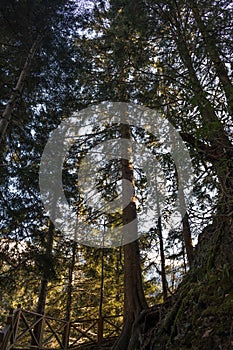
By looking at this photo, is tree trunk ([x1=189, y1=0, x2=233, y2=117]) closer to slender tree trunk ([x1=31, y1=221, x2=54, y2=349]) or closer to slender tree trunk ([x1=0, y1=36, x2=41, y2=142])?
slender tree trunk ([x1=0, y1=36, x2=41, y2=142])

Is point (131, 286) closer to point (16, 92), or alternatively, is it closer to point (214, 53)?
point (214, 53)

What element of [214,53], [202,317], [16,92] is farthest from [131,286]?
[16,92]

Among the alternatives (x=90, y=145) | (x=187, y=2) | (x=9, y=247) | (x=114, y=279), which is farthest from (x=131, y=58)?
(x=114, y=279)

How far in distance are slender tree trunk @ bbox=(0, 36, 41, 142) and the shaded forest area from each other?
0.03 metres

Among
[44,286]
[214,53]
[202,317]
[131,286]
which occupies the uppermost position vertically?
[214,53]

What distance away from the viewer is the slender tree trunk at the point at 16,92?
584cm

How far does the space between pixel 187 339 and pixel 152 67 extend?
6.77 m

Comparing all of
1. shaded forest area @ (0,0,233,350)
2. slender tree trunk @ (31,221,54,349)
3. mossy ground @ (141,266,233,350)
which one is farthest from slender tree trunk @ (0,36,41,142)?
mossy ground @ (141,266,233,350)

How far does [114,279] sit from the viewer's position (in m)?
12.1

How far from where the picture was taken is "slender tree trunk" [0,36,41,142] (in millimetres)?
5844

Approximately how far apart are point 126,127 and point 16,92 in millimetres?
3199

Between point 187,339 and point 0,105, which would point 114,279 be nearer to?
point 0,105

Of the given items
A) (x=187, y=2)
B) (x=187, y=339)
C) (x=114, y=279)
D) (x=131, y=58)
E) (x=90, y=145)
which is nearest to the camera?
(x=187, y=339)

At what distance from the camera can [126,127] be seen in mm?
8008
